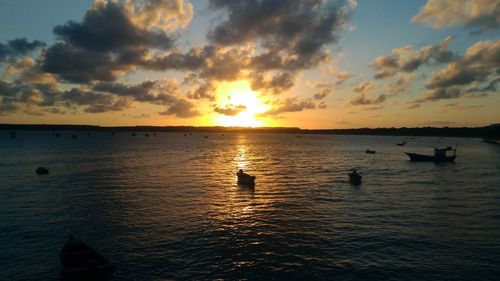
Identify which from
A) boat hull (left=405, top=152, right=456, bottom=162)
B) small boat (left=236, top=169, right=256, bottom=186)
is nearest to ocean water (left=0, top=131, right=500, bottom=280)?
small boat (left=236, top=169, right=256, bottom=186)

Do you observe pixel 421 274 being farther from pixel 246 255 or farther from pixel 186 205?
pixel 186 205

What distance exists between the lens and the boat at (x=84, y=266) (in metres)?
20.7

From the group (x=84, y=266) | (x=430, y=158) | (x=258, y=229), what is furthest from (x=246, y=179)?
(x=430, y=158)

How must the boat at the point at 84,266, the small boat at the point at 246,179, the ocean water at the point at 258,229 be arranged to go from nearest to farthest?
the boat at the point at 84,266 → the ocean water at the point at 258,229 → the small boat at the point at 246,179

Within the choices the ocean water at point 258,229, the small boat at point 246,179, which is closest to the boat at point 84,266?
the ocean water at point 258,229

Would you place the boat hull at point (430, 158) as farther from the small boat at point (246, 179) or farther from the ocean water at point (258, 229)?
the small boat at point (246, 179)

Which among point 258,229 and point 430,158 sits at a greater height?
point 430,158

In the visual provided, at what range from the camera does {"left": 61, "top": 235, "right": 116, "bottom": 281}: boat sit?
20.7 m

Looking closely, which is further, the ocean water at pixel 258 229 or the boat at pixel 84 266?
the ocean water at pixel 258 229

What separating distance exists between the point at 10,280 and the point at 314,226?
24929mm

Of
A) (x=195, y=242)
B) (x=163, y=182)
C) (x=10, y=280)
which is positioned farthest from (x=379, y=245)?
(x=163, y=182)

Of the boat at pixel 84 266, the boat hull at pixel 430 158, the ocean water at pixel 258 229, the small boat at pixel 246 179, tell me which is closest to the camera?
the boat at pixel 84 266

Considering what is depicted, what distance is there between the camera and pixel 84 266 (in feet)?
68.8

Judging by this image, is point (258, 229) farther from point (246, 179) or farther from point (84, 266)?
point (246, 179)
